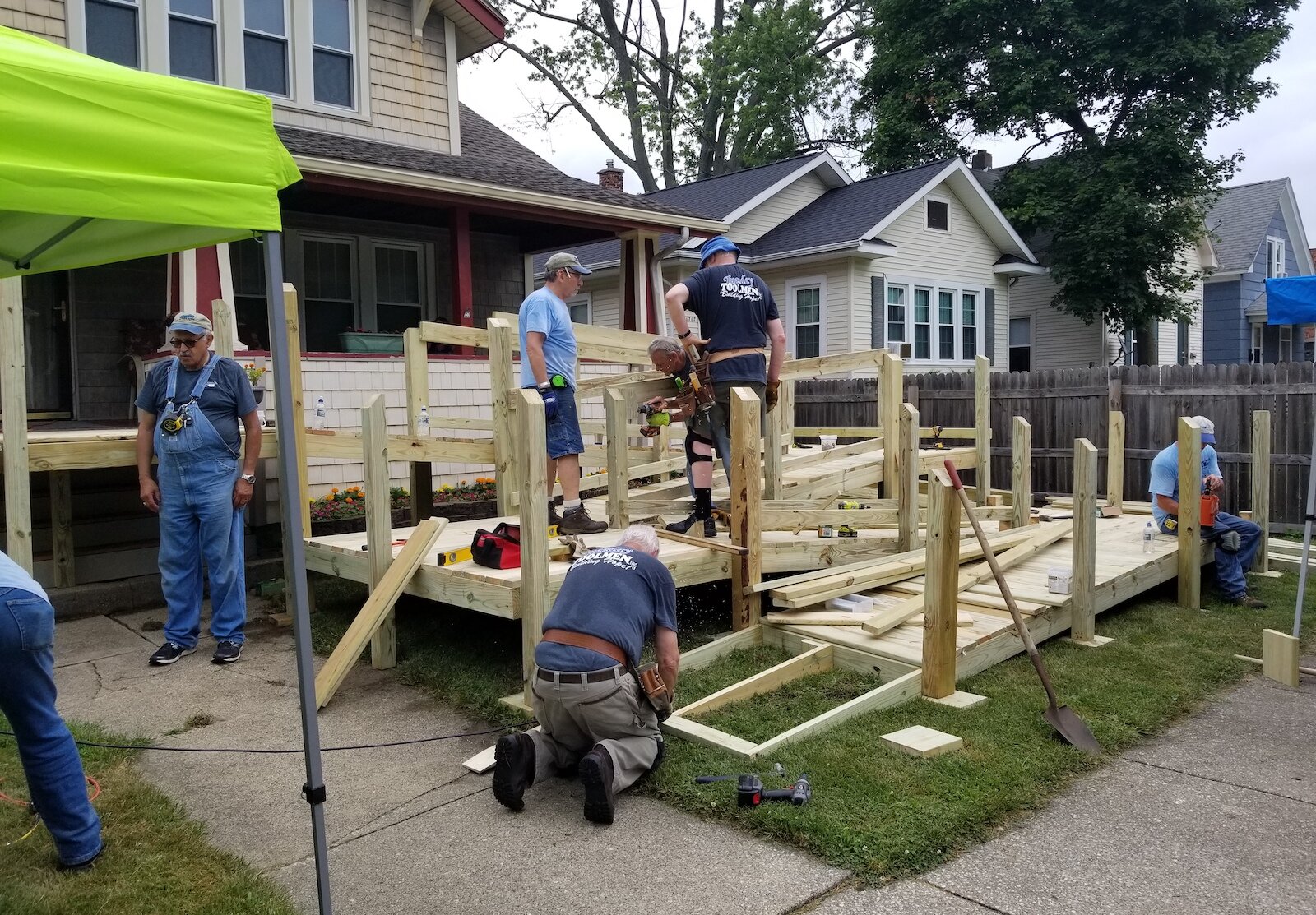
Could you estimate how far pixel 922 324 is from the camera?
21.2 metres

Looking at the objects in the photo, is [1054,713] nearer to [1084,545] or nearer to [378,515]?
[1084,545]

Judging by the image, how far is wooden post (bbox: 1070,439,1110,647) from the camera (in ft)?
20.8

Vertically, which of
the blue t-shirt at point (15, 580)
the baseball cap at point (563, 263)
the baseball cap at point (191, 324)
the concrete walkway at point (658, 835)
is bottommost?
the concrete walkway at point (658, 835)

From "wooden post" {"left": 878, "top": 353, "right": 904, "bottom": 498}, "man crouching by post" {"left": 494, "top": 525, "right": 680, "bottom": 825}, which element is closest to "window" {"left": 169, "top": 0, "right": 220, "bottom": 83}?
"wooden post" {"left": 878, "top": 353, "right": 904, "bottom": 498}

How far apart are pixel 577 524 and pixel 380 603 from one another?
148 centimetres

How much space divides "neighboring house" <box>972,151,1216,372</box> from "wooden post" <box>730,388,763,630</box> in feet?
67.2

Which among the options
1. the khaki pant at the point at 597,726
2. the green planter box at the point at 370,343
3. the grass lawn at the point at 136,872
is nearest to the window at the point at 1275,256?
the green planter box at the point at 370,343

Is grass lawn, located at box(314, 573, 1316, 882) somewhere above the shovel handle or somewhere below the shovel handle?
below

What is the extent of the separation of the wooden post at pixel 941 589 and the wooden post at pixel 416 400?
3.85 metres

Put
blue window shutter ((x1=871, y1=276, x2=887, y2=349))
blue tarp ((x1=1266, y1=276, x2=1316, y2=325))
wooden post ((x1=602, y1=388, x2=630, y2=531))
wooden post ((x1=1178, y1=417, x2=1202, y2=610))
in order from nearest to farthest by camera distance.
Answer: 1. blue tarp ((x1=1266, y1=276, x2=1316, y2=325))
2. wooden post ((x1=602, y1=388, x2=630, y2=531))
3. wooden post ((x1=1178, y1=417, x2=1202, y2=610))
4. blue window shutter ((x1=871, y1=276, x2=887, y2=349))

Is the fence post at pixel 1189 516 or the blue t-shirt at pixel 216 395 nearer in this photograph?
the blue t-shirt at pixel 216 395

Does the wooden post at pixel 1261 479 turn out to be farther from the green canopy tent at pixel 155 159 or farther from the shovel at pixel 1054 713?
the green canopy tent at pixel 155 159

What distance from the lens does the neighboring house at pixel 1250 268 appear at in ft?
93.1

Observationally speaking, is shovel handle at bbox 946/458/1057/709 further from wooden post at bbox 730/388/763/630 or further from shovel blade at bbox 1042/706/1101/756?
wooden post at bbox 730/388/763/630
